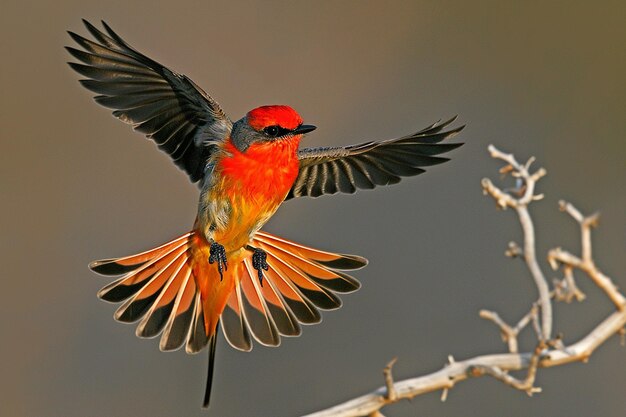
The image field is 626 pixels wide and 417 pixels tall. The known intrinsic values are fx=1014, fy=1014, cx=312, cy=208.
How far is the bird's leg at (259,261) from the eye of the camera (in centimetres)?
375

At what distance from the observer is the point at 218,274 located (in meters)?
3.73

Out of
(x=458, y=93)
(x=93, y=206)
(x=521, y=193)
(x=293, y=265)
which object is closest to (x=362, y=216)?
(x=458, y=93)

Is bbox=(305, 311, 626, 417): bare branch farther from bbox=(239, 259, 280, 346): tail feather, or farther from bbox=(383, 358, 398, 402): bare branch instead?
bbox=(239, 259, 280, 346): tail feather

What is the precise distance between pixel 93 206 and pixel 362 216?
163cm

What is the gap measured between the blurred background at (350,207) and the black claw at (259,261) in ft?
4.88

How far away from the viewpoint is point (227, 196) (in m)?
3.48

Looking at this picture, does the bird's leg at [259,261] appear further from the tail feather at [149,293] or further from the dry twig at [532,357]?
the dry twig at [532,357]

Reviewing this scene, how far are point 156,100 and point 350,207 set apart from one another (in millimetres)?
2625

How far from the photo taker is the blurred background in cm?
532

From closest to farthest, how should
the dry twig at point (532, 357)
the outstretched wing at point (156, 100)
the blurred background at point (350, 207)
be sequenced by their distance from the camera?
the dry twig at point (532, 357) → the outstretched wing at point (156, 100) → the blurred background at point (350, 207)

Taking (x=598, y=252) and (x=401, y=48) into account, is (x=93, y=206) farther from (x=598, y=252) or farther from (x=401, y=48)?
(x=598, y=252)

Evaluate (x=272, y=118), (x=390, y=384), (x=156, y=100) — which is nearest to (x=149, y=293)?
(x=156, y=100)

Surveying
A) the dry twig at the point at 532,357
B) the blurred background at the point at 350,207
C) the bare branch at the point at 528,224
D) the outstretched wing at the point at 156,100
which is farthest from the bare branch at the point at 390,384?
the blurred background at the point at 350,207

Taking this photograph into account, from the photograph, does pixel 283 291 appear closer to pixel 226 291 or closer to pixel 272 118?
pixel 226 291
